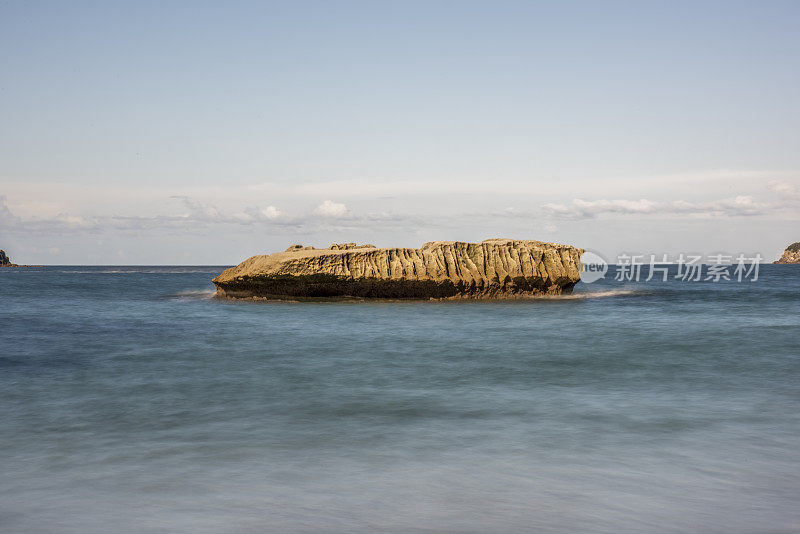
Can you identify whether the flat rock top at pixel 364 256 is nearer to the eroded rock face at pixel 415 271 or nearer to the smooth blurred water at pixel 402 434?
the eroded rock face at pixel 415 271

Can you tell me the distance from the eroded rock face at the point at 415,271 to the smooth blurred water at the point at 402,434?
13.7 metres

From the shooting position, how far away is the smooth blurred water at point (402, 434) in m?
5.08

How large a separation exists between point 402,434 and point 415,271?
81.0 feet

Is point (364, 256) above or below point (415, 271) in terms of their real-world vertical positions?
above

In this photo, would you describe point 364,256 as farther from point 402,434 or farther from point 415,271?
point 402,434

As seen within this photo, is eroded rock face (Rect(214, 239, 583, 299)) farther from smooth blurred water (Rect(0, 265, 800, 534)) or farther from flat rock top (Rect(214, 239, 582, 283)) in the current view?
smooth blurred water (Rect(0, 265, 800, 534))

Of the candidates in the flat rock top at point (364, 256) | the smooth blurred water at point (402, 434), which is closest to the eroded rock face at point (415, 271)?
the flat rock top at point (364, 256)

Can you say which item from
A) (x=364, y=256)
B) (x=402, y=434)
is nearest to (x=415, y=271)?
(x=364, y=256)

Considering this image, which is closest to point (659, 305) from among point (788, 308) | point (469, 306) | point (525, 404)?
point (788, 308)

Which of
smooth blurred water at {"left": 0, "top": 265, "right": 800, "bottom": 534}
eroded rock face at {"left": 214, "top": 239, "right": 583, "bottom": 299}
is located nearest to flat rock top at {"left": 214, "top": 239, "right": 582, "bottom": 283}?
eroded rock face at {"left": 214, "top": 239, "right": 583, "bottom": 299}

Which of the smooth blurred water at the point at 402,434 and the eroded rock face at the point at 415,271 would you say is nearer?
the smooth blurred water at the point at 402,434

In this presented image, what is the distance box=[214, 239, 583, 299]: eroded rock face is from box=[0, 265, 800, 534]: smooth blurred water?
13.7m

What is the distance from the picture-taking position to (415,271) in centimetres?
3238

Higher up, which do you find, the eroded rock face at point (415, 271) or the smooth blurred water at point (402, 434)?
the eroded rock face at point (415, 271)
